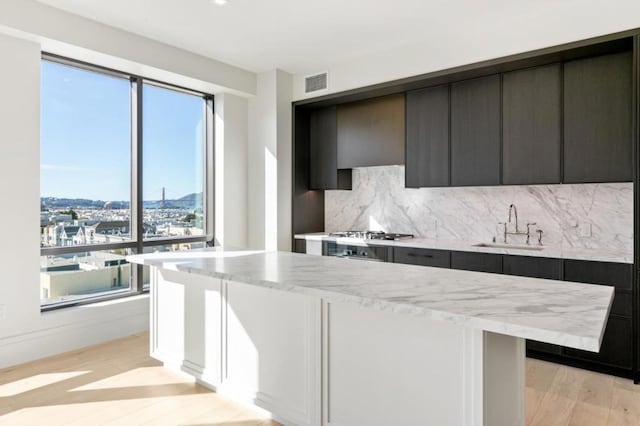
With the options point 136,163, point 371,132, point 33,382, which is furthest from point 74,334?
Result: point 371,132

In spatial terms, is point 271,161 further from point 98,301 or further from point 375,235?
point 98,301

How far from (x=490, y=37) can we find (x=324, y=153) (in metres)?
2.15

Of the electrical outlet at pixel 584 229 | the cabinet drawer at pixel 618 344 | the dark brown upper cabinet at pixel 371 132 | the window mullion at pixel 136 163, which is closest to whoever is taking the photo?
the cabinet drawer at pixel 618 344

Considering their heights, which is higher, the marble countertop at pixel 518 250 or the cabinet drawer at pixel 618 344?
the marble countertop at pixel 518 250

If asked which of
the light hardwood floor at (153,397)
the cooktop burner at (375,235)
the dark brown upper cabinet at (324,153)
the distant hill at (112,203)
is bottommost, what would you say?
the light hardwood floor at (153,397)

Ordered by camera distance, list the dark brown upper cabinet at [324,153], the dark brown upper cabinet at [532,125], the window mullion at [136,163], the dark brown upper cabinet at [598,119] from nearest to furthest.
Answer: the dark brown upper cabinet at [598,119], the dark brown upper cabinet at [532,125], the window mullion at [136,163], the dark brown upper cabinet at [324,153]

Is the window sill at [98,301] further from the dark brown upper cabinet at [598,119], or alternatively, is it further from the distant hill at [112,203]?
the dark brown upper cabinet at [598,119]

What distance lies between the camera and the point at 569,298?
1698 millimetres

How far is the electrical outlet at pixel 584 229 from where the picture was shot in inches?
140

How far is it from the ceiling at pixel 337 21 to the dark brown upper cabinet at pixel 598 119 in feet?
1.06

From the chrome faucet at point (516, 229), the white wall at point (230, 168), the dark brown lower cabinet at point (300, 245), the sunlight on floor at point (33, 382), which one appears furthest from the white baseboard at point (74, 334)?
the chrome faucet at point (516, 229)

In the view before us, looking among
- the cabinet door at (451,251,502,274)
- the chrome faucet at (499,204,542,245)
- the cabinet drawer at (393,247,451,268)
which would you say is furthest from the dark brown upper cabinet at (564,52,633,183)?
the cabinet drawer at (393,247,451,268)

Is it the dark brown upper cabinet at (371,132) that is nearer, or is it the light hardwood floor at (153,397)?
the light hardwood floor at (153,397)

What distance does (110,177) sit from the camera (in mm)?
4035
